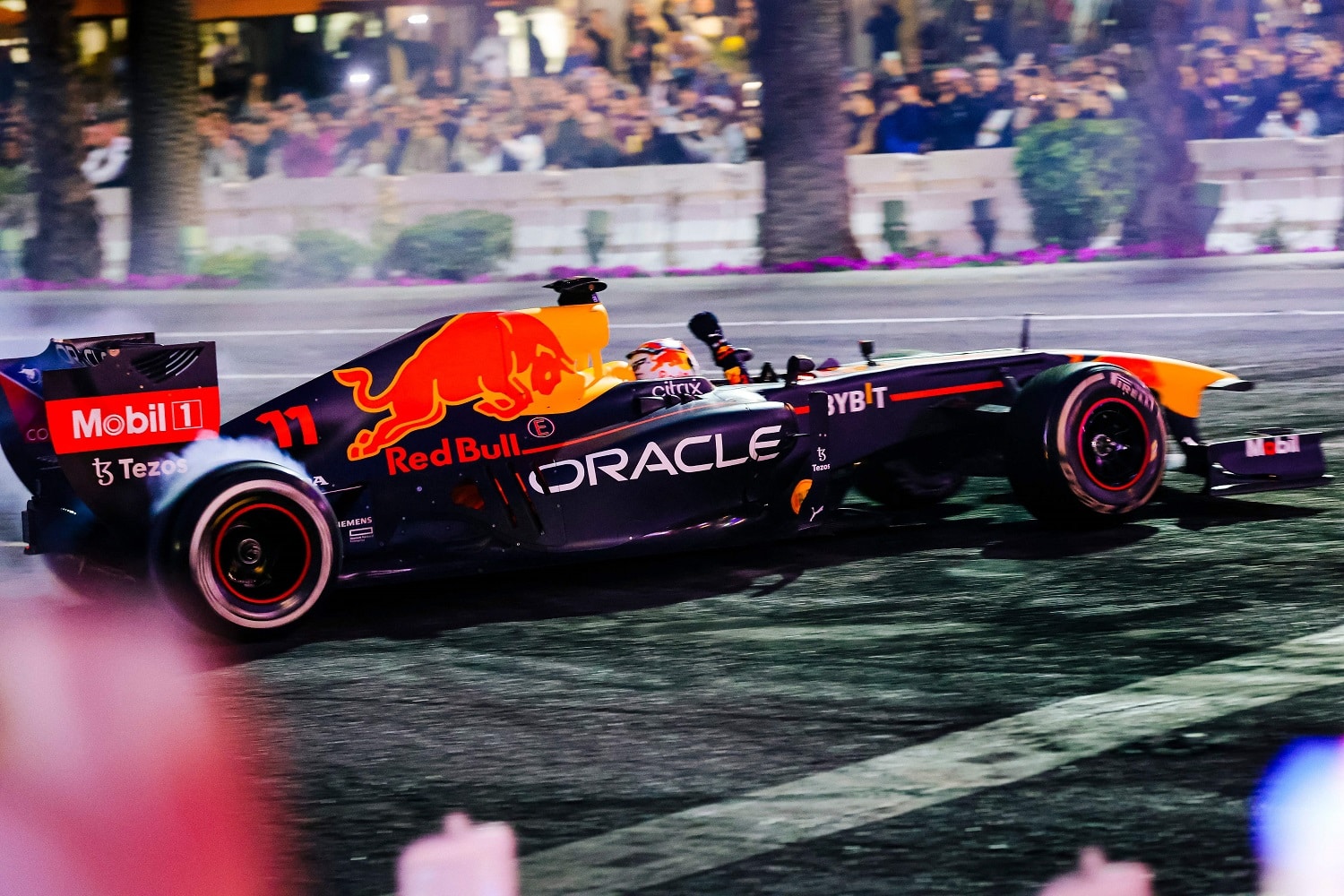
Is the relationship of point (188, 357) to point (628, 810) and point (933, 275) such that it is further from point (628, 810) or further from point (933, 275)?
point (933, 275)

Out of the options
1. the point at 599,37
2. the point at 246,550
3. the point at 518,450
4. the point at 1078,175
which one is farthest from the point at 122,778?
the point at 599,37

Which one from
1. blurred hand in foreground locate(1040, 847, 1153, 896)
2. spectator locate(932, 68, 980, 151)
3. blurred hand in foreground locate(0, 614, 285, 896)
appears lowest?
blurred hand in foreground locate(1040, 847, 1153, 896)

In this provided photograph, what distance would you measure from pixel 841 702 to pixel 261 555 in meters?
2.29

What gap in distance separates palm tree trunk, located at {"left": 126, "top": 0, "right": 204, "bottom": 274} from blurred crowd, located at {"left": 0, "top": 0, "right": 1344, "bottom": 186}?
2.26ft

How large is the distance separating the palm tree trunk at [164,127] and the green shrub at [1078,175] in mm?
9565

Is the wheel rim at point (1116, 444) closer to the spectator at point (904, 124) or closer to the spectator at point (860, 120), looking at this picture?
the spectator at point (904, 124)

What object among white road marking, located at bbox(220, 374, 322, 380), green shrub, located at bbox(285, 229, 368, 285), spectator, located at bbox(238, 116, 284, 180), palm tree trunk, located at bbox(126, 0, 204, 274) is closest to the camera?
white road marking, located at bbox(220, 374, 322, 380)

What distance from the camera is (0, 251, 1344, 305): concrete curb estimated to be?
17.5 meters

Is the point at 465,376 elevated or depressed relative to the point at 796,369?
elevated

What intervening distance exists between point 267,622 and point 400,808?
197cm

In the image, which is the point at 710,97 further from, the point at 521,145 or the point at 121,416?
the point at 121,416

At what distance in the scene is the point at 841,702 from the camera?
5.83 m

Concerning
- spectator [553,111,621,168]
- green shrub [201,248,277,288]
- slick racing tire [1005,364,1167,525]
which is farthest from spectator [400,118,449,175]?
slick racing tire [1005,364,1167,525]

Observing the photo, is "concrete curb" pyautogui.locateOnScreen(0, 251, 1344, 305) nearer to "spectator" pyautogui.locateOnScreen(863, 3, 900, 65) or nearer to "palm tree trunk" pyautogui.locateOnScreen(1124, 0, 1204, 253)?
"palm tree trunk" pyautogui.locateOnScreen(1124, 0, 1204, 253)
